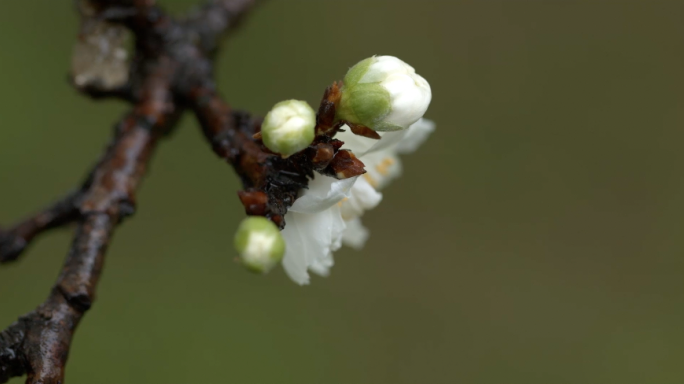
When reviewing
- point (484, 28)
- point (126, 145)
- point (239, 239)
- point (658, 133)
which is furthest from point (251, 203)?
point (658, 133)

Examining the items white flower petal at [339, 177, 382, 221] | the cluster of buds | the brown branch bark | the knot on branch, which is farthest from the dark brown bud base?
the knot on branch

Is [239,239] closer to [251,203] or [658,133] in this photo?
[251,203]

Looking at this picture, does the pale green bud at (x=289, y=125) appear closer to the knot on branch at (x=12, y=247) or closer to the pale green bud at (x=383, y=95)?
the pale green bud at (x=383, y=95)

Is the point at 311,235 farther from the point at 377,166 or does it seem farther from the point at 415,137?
the point at 415,137

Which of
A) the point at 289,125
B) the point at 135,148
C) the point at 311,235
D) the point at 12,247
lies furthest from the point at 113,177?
the point at 289,125

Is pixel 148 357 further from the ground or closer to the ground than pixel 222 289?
closer to the ground

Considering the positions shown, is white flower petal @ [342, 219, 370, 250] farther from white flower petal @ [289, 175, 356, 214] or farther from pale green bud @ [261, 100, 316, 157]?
pale green bud @ [261, 100, 316, 157]

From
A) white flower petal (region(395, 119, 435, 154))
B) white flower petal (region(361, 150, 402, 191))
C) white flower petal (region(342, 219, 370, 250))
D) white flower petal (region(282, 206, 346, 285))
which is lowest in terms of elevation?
white flower petal (region(282, 206, 346, 285))

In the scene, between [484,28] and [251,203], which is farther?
[484,28]

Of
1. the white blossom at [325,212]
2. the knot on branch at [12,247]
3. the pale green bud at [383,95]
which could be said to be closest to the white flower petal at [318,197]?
the white blossom at [325,212]
